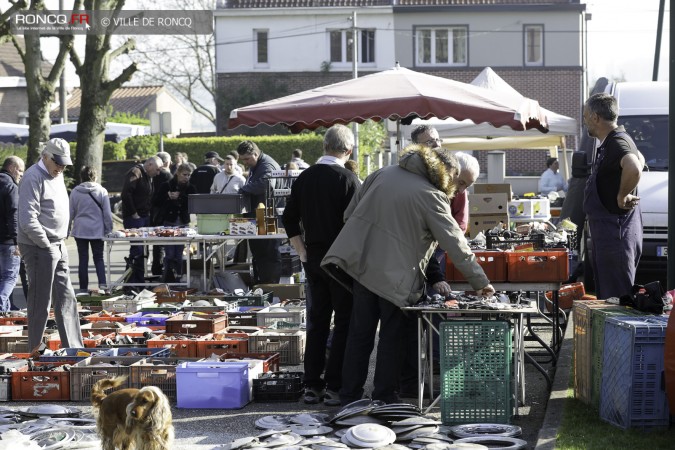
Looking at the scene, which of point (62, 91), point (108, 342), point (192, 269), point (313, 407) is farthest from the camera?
point (62, 91)

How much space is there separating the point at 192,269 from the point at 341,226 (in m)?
8.33

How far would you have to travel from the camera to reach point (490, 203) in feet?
44.2

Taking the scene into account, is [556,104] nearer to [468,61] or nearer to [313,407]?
[468,61]

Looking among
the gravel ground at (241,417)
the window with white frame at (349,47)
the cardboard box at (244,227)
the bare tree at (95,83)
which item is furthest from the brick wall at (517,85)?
the gravel ground at (241,417)

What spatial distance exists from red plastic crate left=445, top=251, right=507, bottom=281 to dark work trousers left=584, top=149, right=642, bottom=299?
776mm

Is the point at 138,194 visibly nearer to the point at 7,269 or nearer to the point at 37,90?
the point at 7,269

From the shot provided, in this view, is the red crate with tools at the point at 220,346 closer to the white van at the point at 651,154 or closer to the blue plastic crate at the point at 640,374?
the blue plastic crate at the point at 640,374

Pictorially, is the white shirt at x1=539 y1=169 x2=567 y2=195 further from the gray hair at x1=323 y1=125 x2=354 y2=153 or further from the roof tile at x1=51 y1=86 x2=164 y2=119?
the roof tile at x1=51 y1=86 x2=164 y2=119

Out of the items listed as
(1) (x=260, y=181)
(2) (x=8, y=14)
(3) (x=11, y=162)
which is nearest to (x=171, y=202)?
(1) (x=260, y=181)

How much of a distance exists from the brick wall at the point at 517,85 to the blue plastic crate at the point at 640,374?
39636mm

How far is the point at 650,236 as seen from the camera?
562 inches

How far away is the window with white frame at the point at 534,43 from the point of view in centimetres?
4734

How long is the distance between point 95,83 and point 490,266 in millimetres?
Answer: 17131

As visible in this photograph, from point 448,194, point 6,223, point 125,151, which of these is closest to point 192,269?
point 6,223
